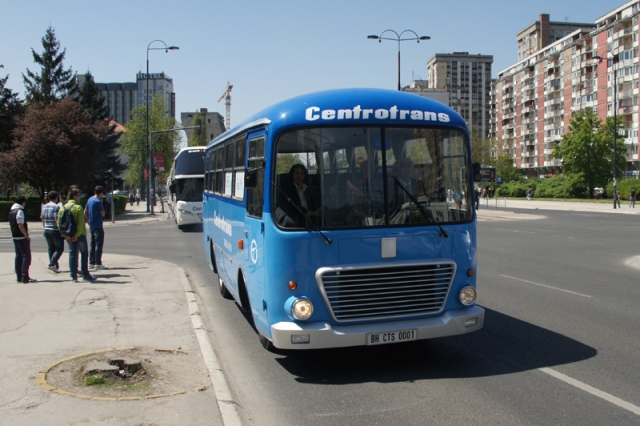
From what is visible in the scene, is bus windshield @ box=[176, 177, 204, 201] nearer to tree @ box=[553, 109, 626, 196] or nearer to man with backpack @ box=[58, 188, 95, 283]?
man with backpack @ box=[58, 188, 95, 283]

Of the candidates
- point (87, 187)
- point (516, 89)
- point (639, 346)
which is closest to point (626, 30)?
point (516, 89)

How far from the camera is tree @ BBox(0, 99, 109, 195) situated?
36.8 metres

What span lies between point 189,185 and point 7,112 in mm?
25048

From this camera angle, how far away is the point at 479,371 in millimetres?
6293

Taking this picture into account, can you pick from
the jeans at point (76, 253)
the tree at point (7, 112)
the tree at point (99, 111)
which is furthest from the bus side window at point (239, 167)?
the tree at point (99, 111)

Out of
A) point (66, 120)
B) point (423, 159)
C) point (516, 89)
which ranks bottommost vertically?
point (423, 159)

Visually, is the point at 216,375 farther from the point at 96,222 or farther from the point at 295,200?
the point at 96,222

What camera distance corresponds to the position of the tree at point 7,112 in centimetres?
4403

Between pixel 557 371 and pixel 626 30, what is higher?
pixel 626 30

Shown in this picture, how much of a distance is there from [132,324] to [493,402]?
5081 millimetres

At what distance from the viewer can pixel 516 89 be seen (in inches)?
5012

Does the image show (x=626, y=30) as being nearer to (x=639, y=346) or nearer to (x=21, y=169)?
(x=21, y=169)

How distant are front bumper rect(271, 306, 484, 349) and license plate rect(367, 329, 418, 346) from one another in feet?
0.11

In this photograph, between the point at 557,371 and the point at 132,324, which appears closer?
the point at 557,371
